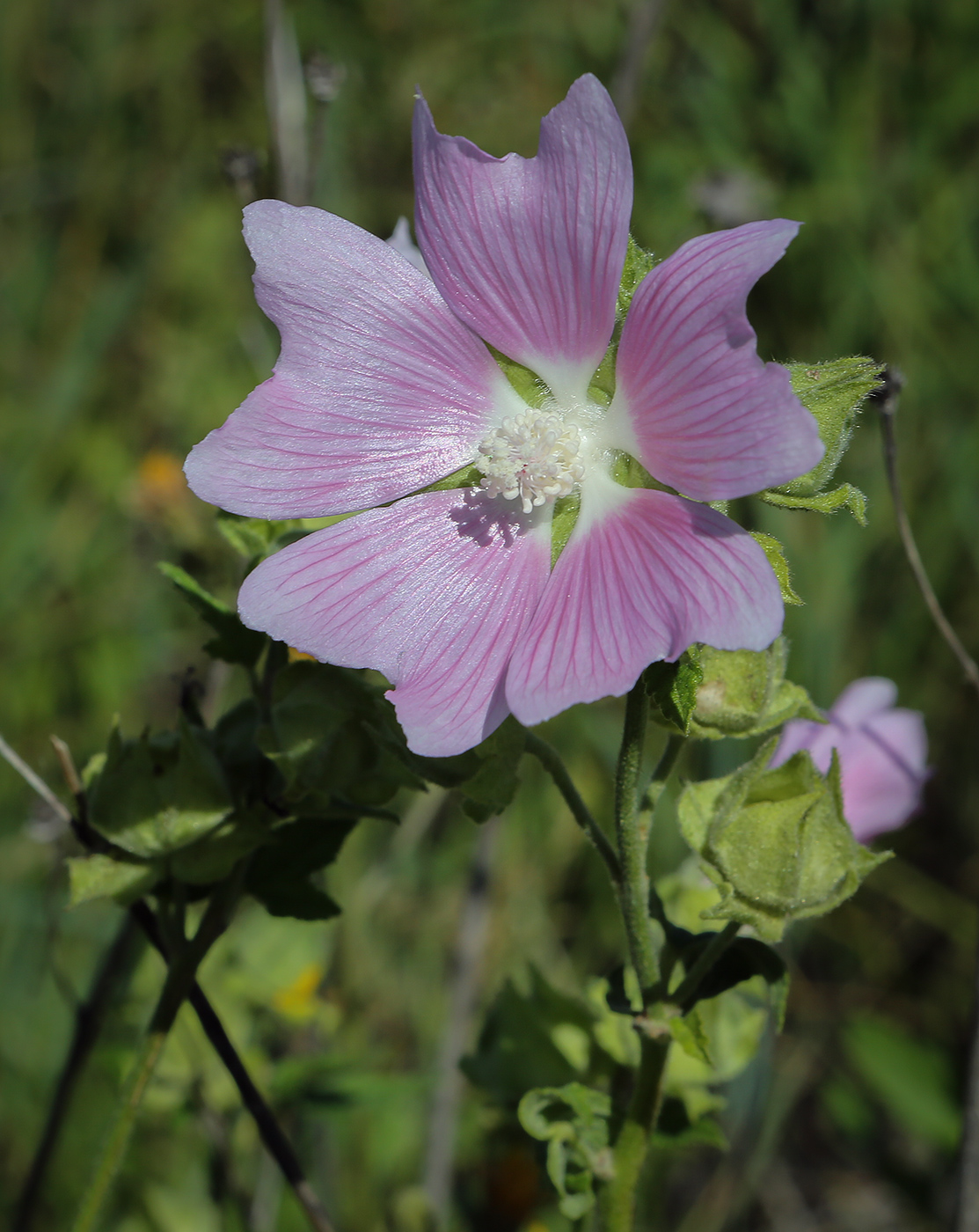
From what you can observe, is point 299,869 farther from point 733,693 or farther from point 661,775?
point 733,693

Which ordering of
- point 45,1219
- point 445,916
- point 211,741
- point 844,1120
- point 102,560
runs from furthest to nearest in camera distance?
point 102,560 → point 445,916 → point 844,1120 → point 45,1219 → point 211,741

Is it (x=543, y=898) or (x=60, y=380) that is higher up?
(x=60, y=380)

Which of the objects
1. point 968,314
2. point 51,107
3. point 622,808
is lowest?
point 622,808

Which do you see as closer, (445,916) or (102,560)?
(445,916)

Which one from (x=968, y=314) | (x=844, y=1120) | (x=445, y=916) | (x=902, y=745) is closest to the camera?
(x=902, y=745)

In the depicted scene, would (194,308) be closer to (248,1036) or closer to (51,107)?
(51,107)

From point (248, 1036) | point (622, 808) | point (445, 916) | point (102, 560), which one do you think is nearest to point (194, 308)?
point (102, 560)

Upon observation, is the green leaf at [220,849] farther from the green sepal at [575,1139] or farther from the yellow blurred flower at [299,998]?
the yellow blurred flower at [299,998]

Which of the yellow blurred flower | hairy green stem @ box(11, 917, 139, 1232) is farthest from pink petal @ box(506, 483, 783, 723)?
the yellow blurred flower
